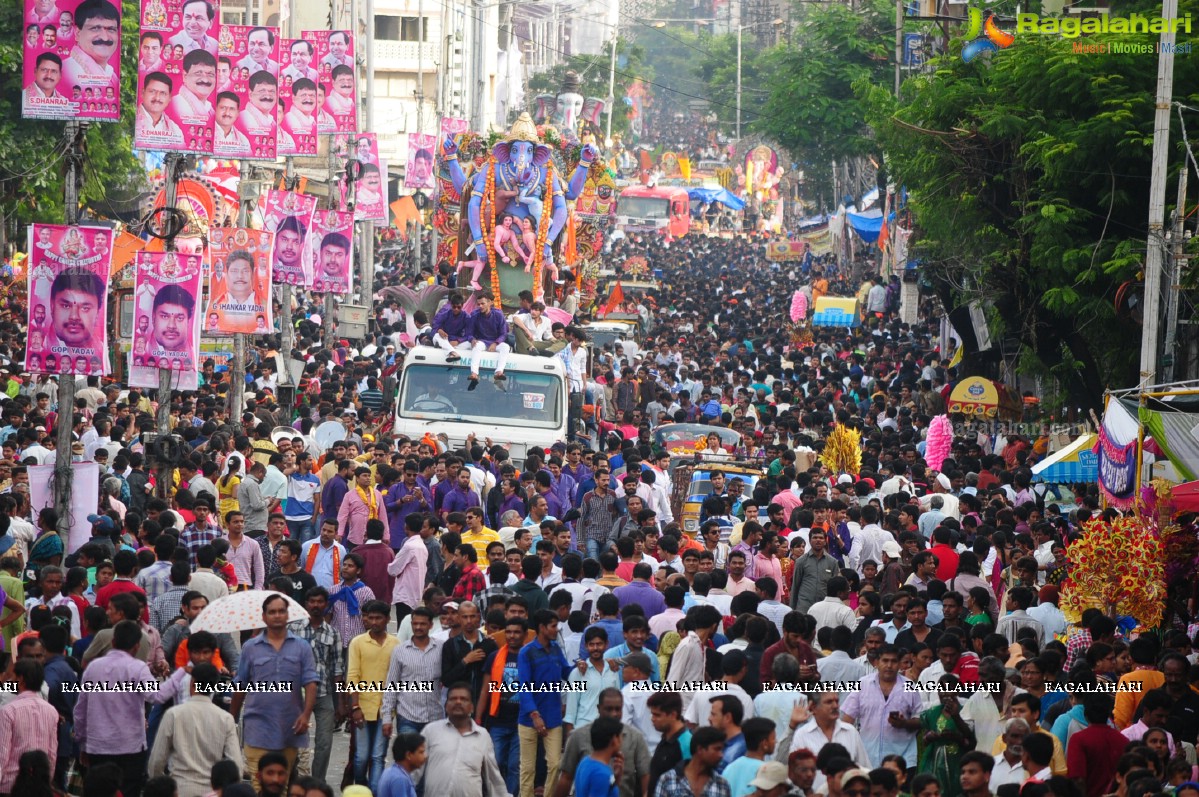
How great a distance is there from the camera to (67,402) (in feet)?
52.5

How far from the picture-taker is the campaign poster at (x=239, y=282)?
71.9 ft

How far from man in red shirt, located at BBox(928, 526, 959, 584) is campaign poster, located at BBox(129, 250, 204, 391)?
304 inches

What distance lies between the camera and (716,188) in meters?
87.6

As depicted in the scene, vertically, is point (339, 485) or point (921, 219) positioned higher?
point (921, 219)

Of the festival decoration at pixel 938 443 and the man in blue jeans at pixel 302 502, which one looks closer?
the man in blue jeans at pixel 302 502

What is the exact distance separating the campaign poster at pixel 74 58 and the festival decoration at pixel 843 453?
9.31 metres

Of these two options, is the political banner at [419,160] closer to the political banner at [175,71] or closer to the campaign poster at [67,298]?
the political banner at [175,71]

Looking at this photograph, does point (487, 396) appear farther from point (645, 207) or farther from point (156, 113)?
point (645, 207)

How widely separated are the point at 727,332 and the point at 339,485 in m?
26.2

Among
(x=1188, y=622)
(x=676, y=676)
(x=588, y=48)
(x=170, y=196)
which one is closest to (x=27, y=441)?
(x=170, y=196)

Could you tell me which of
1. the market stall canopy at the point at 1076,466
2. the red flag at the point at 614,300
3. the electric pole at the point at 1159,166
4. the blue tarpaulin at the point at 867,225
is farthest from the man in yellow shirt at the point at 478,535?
the blue tarpaulin at the point at 867,225

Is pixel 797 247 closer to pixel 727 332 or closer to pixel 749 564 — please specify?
pixel 727 332

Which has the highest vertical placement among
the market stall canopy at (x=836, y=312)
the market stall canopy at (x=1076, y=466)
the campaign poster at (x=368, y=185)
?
the campaign poster at (x=368, y=185)

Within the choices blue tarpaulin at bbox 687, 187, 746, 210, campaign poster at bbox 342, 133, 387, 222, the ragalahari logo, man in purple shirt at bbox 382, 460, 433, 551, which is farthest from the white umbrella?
blue tarpaulin at bbox 687, 187, 746, 210
